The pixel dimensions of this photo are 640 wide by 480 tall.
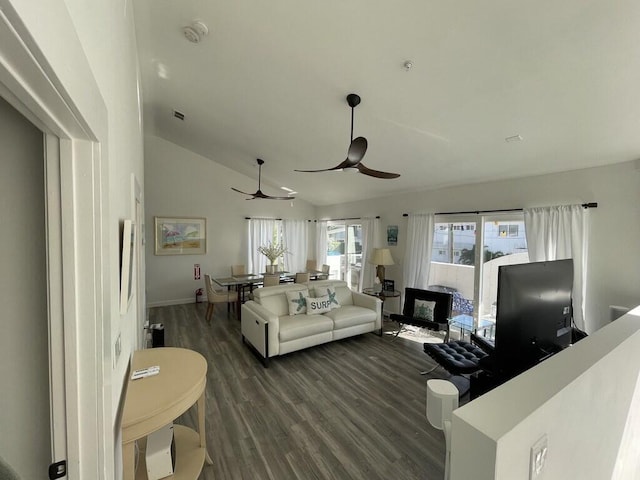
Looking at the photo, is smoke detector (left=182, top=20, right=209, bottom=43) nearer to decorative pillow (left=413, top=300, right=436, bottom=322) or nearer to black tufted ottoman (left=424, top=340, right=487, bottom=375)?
black tufted ottoman (left=424, top=340, right=487, bottom=375)

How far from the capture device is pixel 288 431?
2227 mm

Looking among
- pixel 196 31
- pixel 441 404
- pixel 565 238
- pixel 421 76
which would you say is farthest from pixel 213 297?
pixel 565 238

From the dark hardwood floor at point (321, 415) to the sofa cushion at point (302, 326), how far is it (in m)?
0.31

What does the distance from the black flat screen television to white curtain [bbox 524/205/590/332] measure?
1894mm

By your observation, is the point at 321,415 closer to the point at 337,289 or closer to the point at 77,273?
the point at 337,289

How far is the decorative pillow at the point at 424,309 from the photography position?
13.6 ft

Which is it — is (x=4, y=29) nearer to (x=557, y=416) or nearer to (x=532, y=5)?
(x=557, y=416)

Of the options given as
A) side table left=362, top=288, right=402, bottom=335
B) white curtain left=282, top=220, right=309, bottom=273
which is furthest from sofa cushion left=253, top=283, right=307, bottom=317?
white curtain left=282, top=220, right=309, bottom=273

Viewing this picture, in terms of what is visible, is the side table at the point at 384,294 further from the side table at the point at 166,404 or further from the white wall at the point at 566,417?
the side table at the point at 166,404

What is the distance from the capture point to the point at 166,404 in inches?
50.6

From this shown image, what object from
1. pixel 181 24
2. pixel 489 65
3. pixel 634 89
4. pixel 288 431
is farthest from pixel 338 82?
pixel 288 431

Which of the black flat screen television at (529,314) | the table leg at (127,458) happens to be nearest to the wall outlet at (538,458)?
the black flat screen television at (529,314)

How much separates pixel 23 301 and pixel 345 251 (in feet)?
20.6

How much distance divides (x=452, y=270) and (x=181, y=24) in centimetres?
458
